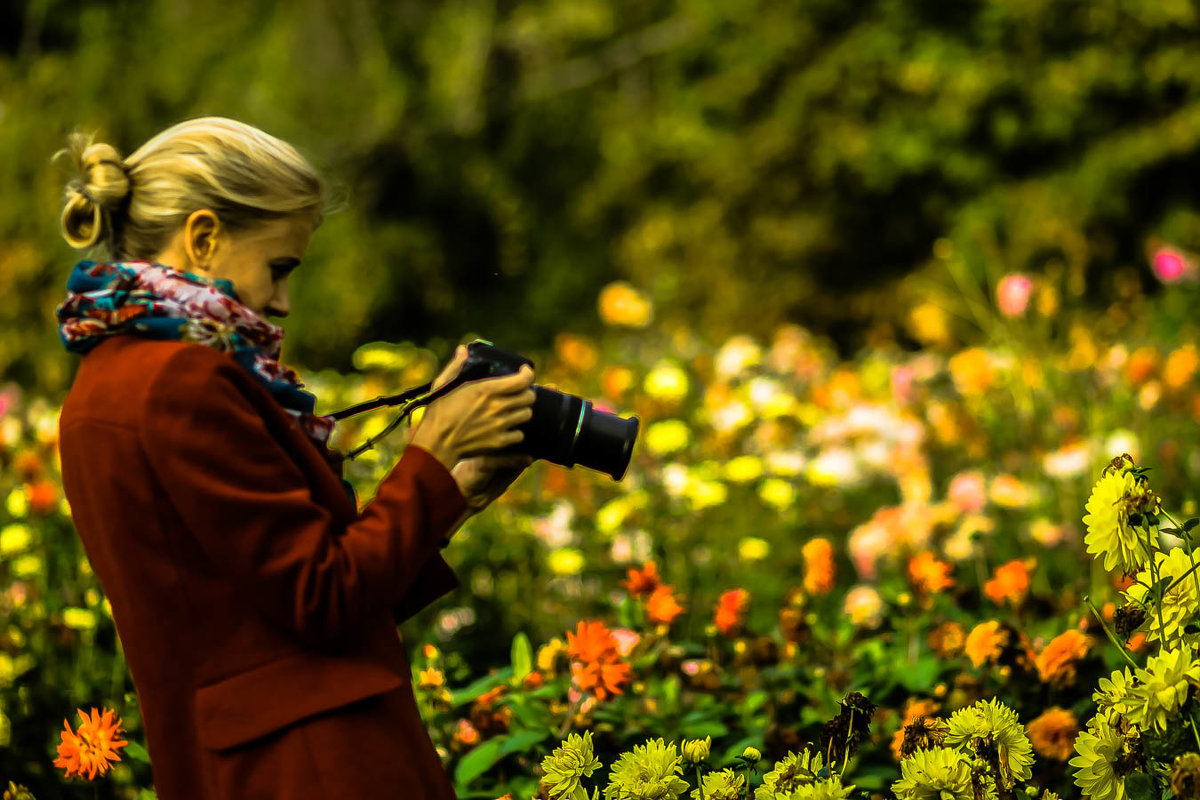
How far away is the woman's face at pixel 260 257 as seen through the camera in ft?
4.60

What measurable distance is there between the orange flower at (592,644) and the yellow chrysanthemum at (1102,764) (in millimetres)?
694

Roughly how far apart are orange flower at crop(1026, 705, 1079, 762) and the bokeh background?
0.39 ft

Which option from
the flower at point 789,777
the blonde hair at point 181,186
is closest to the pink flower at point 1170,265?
the flower at point 789,777

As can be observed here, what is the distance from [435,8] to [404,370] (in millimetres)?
9128

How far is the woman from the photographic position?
4.21ft

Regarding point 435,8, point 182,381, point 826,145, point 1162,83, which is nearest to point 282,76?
point 435,8

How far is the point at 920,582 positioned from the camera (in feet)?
8.02

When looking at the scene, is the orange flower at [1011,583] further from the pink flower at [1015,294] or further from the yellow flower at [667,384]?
the pink flower at [1015,294]

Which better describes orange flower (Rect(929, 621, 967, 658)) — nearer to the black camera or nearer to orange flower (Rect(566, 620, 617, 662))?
orange flower (Rect(566, 620, 617, 662))

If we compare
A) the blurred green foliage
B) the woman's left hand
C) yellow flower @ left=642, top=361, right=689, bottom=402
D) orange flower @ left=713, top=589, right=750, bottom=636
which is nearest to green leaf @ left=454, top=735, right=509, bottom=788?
orange flower @ left=713, top=589, right=750, bottom=636

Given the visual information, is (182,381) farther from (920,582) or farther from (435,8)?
(435,8)

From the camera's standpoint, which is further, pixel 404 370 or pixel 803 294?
pixel 803 294

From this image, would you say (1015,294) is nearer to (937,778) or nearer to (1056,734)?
(1056,734)

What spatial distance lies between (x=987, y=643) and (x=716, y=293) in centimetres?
862
